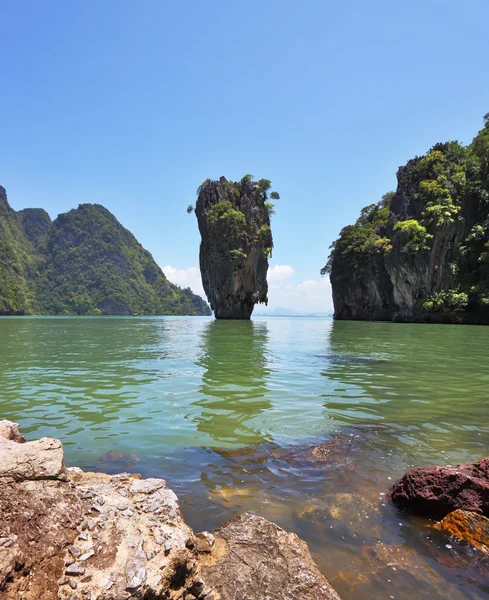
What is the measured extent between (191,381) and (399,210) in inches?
1867

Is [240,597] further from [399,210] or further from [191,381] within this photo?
[399,210]

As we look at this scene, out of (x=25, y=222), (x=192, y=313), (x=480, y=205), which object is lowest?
(x=192, y=313)

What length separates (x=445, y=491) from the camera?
313 centimetres

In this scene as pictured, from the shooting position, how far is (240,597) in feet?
6.46

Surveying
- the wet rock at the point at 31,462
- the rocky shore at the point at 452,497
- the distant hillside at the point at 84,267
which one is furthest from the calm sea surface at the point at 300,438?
the distant hillside at the point at 84,267

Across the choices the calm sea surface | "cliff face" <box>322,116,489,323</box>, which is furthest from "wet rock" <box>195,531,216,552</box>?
"cliff face" <box>322,116,489,323</box>

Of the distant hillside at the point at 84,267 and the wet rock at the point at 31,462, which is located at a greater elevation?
the distant hillside at the point at 84,267

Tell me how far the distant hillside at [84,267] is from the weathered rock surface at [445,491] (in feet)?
446

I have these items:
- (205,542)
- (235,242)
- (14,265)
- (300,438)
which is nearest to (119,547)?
(205,542)

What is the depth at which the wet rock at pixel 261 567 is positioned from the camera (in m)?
2.02

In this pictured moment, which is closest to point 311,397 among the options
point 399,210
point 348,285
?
point 399,210

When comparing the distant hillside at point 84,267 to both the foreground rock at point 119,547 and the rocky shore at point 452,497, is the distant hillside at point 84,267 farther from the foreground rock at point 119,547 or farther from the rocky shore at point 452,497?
the rocky shore at point 452,497

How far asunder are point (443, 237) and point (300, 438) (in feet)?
137

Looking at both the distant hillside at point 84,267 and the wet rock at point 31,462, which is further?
the distant hillside at point 84,267
